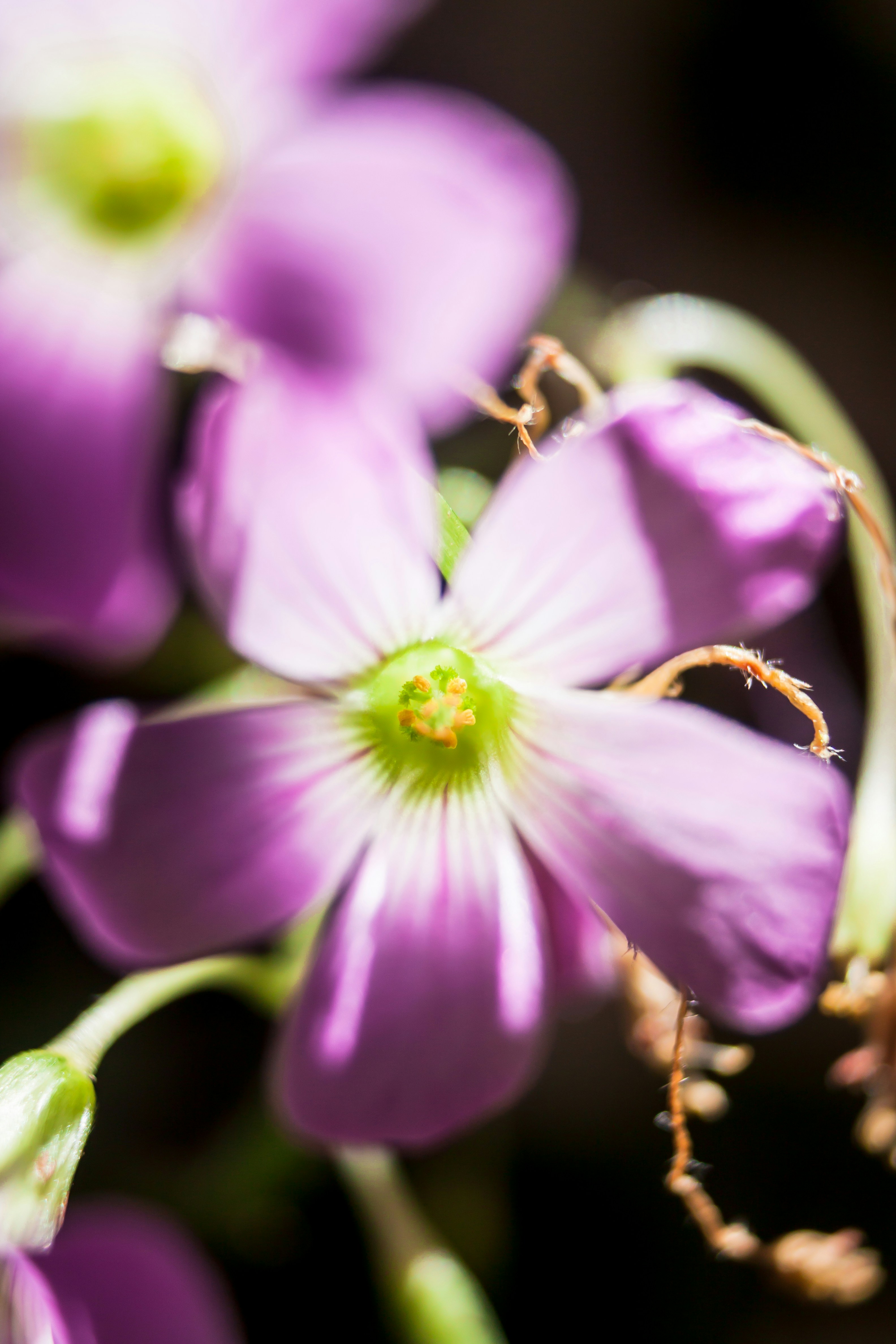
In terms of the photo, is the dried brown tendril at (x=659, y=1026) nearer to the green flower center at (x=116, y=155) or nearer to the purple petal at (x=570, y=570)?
the purple petal at (x=570, y=570)

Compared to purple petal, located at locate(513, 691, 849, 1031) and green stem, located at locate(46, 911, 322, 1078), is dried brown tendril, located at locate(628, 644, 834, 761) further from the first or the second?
green stem, located at locate(46, 911, 322, 1078)

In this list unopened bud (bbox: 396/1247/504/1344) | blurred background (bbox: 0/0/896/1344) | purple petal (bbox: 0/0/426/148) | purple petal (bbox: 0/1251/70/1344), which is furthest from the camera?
blurred background (bbox: 0/0/896/1344)

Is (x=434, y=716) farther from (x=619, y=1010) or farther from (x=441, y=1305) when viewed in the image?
(x=619, y=1010)

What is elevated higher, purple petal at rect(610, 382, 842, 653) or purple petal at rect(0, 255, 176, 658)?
purple petal at rect(610, 382, 842, 653)

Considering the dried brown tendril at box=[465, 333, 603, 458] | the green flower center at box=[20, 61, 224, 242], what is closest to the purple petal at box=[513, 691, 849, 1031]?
the dried brown tendril at box=[465, 333, 603, 458]

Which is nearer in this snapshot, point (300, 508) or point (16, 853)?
point (300, 508)

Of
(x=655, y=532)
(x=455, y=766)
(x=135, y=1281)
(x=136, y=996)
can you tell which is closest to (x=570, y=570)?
(x=655, y=532)

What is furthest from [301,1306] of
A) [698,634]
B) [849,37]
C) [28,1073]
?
[849,37]
